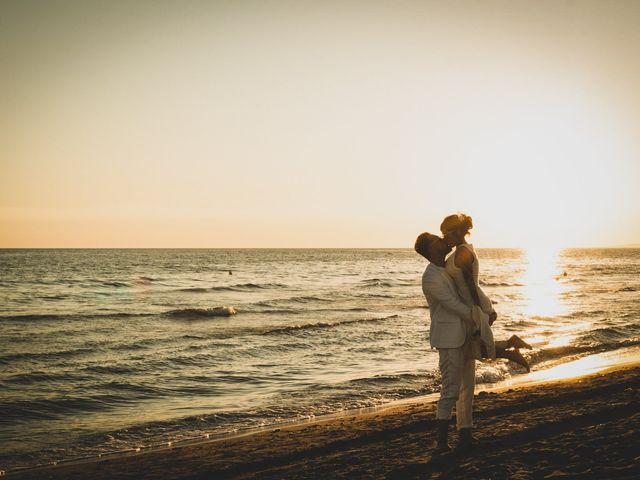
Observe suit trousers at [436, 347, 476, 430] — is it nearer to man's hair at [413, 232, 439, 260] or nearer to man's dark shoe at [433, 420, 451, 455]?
man's dark shoe at [433, 420, 451, 455]

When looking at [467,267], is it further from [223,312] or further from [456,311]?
[223,312]

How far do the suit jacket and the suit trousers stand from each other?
104 millimetres

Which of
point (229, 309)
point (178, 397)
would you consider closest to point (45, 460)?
point (178, 397)

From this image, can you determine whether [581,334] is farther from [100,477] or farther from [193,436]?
[100,477]

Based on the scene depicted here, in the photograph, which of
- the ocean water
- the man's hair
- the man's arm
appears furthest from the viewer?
the ocean water

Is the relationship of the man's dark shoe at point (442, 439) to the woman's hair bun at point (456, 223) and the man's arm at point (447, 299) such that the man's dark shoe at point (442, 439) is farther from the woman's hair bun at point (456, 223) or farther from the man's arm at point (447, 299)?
the woman's hair bun at point (456, 223)

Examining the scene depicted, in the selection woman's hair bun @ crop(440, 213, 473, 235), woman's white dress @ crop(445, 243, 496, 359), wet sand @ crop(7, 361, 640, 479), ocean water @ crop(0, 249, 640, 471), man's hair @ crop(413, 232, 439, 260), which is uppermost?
woman's hair bun @ crop(440, 213, 473, 235)

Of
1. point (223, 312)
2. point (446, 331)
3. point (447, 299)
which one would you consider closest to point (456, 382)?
point (446, 331)

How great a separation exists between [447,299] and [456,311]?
0.13 meters

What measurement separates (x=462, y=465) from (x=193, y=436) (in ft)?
14.6

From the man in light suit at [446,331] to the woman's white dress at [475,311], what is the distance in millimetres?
55

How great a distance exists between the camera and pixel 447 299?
16.6ft

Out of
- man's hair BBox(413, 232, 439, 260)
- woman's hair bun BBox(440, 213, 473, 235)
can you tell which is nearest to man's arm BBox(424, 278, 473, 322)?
man's hair BBox(413, 232, 439, 260)

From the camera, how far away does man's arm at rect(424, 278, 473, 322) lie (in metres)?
5.05
